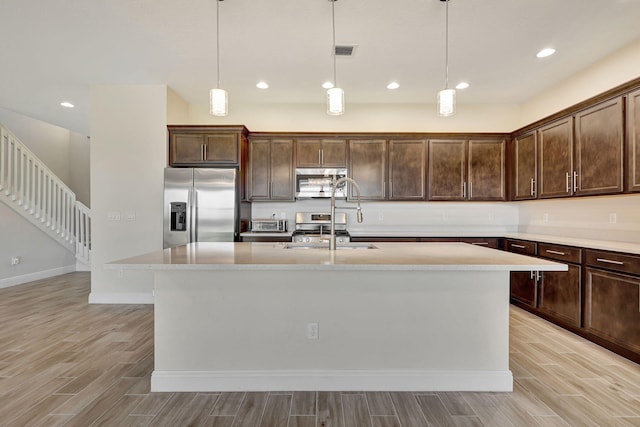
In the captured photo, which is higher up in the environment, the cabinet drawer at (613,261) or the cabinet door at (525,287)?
the cabinet drawer at (613,261)

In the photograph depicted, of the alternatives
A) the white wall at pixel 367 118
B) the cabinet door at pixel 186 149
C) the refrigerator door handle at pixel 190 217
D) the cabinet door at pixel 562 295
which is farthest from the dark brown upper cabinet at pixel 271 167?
the cabinet door at pixel 562 295

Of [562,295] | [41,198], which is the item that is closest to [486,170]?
[562,295]

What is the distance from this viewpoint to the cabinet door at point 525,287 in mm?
3697

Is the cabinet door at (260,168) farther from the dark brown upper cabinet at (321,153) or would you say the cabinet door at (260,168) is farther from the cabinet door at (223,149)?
the dark brown upper cabinet at (321,153)

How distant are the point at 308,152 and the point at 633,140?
11.3 feet

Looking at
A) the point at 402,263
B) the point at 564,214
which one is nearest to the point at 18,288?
the point at 402,263

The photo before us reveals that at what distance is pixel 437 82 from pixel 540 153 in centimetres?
156

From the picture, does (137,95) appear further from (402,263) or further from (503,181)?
(503,181)

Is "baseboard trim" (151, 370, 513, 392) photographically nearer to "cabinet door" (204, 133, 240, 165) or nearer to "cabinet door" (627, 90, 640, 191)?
"cabinet door" (627, 90, 640, 191)

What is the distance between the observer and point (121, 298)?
4.18 metres

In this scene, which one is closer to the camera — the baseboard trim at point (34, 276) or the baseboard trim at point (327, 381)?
the baseboard trim at point (327, 381)

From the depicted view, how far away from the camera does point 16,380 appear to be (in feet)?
7.50

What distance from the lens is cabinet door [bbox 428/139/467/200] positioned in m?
4.61

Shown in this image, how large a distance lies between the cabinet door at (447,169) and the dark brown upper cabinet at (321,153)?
1.28 m
